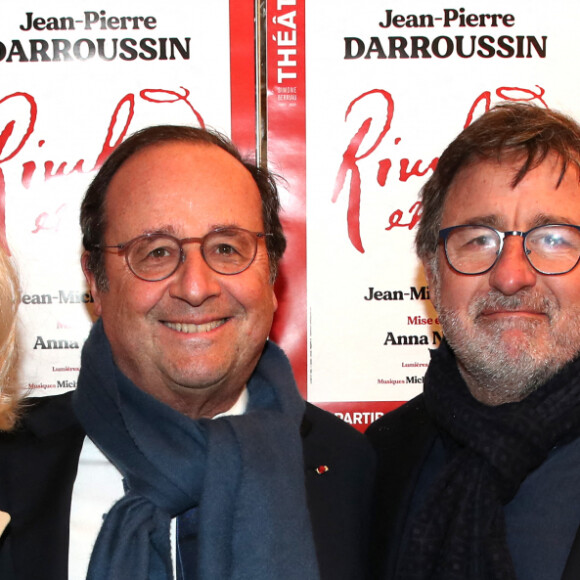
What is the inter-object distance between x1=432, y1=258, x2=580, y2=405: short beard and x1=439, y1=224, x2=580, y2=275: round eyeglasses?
0.26ft

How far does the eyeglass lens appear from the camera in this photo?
1.96m

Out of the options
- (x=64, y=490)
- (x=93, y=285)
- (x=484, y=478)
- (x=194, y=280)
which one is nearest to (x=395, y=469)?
(x=484, y=478)

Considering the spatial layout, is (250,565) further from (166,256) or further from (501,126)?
(501,126)

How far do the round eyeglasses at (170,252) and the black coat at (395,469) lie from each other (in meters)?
0.69

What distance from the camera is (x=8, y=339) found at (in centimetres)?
182

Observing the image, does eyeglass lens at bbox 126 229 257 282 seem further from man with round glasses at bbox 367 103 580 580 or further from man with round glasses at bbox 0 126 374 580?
man with round glasses at bbox 367 103 580 580

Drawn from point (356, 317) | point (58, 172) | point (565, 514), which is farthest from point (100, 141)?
point (565, 514)

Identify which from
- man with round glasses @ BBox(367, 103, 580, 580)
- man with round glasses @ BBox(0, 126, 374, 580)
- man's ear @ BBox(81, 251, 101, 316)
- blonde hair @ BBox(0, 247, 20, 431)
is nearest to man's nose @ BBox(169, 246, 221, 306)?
man with round glasses @ BBox(0, 126, 374, 580)

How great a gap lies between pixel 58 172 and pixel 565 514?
1.99m

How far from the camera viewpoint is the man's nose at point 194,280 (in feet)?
6.30

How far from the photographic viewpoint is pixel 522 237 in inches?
75.1

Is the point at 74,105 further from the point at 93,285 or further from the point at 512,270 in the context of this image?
the point at 512,270

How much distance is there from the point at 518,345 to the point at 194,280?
0.84 meters

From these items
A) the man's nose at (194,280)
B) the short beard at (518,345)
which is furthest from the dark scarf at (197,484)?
the short beard at (518,345)
